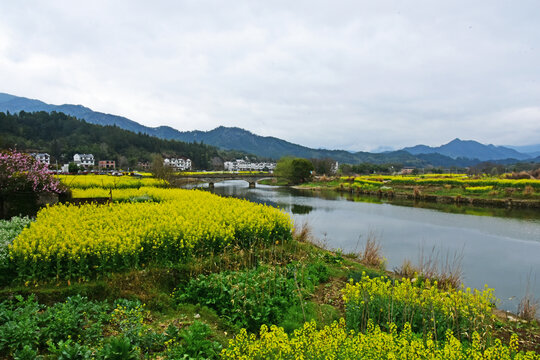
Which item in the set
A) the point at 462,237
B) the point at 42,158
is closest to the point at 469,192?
the point at 462,237

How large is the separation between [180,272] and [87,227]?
3.12 metres

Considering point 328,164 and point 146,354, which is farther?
point 328,164

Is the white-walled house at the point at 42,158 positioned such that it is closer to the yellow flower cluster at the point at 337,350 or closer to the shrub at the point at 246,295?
the shrub at the point at 246,295

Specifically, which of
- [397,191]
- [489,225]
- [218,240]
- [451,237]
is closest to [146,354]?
[218,240]

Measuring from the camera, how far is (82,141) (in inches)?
4729

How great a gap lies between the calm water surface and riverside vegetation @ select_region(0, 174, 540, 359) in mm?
7223

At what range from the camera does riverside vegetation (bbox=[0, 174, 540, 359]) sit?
3877 mm

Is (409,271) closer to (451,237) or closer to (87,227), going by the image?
(87,227)

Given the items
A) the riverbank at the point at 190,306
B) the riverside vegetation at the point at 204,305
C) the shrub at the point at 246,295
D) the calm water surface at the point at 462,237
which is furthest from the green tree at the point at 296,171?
the shrub at the point at 246,295

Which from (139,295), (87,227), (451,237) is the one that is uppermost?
(87,227)

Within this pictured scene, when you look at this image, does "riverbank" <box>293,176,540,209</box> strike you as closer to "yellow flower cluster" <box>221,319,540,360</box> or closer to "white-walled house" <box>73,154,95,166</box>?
"yellow flower cluster" <box>221,319,540,360</box>

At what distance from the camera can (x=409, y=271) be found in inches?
444

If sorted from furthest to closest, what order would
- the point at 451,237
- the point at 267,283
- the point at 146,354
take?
the point at 451,237 → the point at 267,283 → the point at 146,354

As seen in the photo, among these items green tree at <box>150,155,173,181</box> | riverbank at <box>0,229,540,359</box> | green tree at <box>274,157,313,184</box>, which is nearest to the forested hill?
green tree at <box>274,157,313,184</box>
